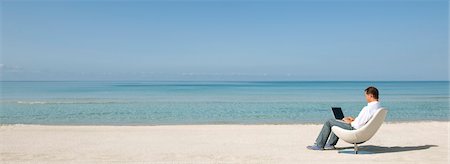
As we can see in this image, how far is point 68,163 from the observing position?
6.62 metres

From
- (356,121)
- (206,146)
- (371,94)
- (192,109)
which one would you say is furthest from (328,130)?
(192,109)

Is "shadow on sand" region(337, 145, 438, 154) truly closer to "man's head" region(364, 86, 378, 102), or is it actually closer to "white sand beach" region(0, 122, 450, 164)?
"white sand beach" region(0, 122, 450, 164)

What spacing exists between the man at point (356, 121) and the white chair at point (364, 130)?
0.32 feet

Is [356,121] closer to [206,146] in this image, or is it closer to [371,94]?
[371,94]

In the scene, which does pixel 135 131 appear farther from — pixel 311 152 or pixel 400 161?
pixel 400 161

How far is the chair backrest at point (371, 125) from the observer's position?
7.02 meters

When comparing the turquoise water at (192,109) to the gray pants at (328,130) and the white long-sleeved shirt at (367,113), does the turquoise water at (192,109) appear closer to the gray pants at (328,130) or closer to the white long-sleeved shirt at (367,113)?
the gray pants at (328,130)

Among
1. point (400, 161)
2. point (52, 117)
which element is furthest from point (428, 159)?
point (52, 117)

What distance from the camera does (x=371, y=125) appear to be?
7102 millimetres

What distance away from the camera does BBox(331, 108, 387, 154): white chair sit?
23.1 ft

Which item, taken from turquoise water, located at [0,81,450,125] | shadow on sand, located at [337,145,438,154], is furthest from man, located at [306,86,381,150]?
turquoise water, located at [0,81,450,125]

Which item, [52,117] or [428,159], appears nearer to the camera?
[428,159]

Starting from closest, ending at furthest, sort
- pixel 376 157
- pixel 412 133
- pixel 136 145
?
pixel 376 157 < pixel 136 145 < pixel 412 133

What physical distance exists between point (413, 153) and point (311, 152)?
1734 mm
